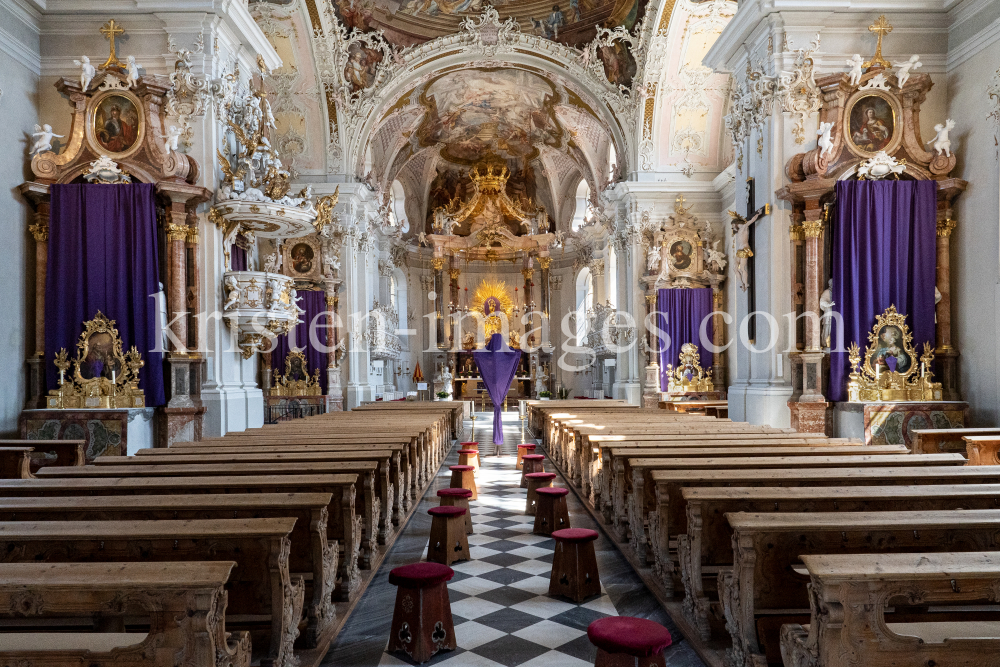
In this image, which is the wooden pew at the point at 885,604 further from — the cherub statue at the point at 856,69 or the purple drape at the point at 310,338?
the purple drape at the point at 310,338

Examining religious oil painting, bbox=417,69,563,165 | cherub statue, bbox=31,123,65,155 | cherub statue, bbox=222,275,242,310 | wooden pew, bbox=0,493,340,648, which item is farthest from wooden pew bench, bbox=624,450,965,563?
religious oil painting, bbox=417,69,563,165

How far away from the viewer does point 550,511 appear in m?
6.27

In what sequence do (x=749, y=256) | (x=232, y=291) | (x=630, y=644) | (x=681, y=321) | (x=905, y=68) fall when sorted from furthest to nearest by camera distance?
(x=681, y=321) → (x=749, y=256) → (x=232, y=291) → (x=905, y=68) → (x=630, y=644)

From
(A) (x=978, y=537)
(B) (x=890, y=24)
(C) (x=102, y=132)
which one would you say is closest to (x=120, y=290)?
(C) (x=102, y=132)

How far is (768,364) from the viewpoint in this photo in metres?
8.84

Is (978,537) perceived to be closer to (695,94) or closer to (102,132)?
(102,132)

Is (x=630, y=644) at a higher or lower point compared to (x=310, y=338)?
lower

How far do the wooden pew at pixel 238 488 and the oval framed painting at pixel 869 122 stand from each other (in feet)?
24.3

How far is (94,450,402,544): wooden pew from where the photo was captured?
15.4ft

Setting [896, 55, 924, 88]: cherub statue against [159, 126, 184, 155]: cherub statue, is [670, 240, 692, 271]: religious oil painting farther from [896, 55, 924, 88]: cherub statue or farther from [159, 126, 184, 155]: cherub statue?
[159, 126, 184, 155]: cherub statue

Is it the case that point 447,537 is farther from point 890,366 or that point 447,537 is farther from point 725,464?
point 890,366

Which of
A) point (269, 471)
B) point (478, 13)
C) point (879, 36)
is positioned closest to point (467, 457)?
point (269, 471)

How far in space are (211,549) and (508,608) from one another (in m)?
2.00

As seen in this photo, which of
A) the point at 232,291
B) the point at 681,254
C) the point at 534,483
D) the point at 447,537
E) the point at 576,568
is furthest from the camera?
the point at 681,254
